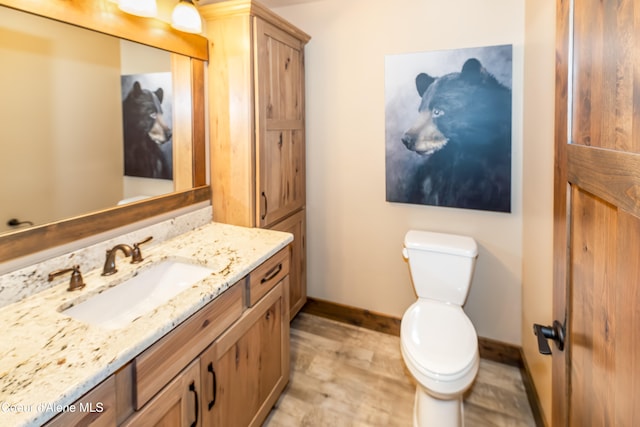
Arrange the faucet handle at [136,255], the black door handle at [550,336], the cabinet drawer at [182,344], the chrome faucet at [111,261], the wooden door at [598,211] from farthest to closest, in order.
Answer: the faucet handle at [136,255]
the chrome faucet at [111,261]
the cabinet drawer at [182,344]
the black door handle at [550,336]
the wooden door at [598,211]

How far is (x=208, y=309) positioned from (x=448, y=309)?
1300 millimetres

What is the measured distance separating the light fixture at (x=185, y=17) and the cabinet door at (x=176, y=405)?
59.7 inches

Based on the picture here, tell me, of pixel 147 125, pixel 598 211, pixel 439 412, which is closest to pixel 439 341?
pixel 439 412

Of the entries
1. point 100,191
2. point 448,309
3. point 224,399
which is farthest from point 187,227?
point 448,309

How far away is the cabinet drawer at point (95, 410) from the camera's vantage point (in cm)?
76

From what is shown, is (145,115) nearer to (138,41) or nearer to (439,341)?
(138,41)

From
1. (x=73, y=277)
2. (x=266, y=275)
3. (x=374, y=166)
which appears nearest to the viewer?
(x=73, y=277)

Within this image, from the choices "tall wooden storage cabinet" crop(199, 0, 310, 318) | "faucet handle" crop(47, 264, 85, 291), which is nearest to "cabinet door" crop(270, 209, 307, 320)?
"tall wooden storage cabinet" crop(199, 0, 310, 318)

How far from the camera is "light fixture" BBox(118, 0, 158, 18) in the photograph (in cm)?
143

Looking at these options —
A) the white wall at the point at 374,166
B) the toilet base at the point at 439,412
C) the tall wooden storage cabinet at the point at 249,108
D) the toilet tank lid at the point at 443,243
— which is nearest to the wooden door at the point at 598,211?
the toilet base at the point at 439,412

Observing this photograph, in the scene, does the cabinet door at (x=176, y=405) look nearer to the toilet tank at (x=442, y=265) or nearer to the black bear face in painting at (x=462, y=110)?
the toilet tank at (x=442, y=265)

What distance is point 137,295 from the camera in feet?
4.62

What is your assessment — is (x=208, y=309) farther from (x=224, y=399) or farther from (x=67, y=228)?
(x=67, y=228)

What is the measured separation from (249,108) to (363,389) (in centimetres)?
173
